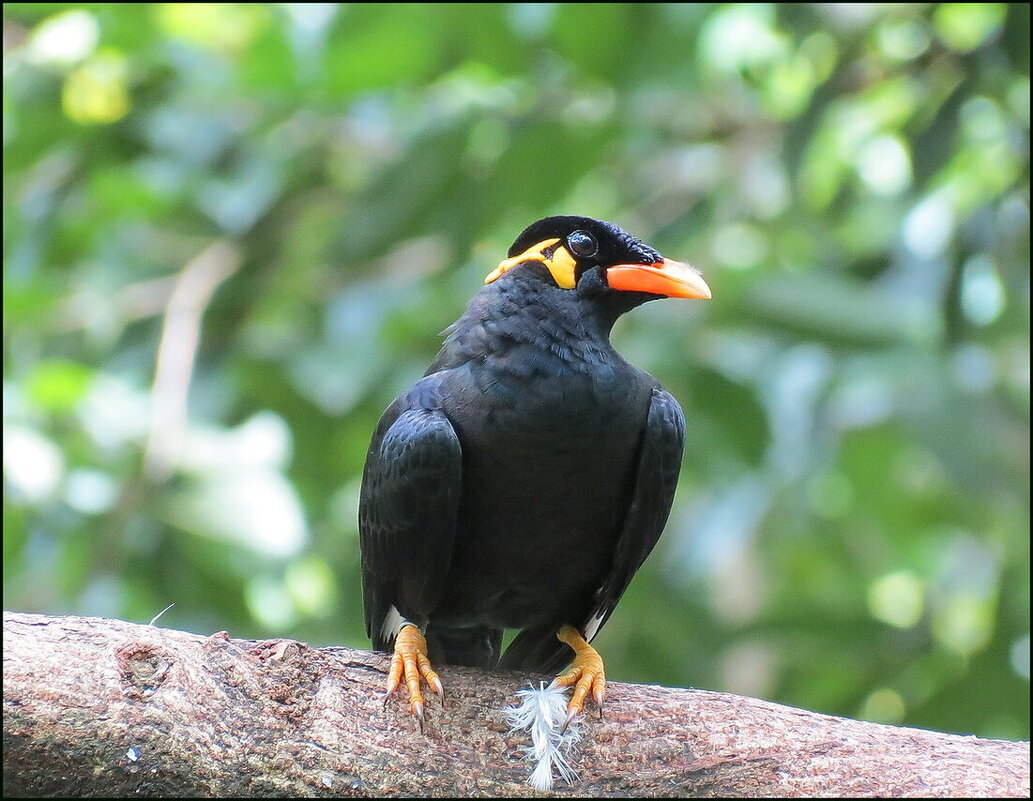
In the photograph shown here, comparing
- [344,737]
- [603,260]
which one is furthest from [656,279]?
[344,737]

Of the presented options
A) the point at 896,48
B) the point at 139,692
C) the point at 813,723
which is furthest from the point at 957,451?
the point at 139,692

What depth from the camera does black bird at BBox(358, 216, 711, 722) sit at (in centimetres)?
440

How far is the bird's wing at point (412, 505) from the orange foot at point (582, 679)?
61cm

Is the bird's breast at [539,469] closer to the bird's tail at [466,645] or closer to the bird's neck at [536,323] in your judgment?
the bird's neck at [536,323]

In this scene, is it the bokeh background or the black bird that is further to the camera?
the bokeh background

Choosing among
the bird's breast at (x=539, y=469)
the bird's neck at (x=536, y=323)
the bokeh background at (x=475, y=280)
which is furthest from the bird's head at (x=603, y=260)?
the bokeh background at (x=475, y=280)

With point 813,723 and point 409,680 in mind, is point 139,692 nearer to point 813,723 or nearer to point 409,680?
point 409,680

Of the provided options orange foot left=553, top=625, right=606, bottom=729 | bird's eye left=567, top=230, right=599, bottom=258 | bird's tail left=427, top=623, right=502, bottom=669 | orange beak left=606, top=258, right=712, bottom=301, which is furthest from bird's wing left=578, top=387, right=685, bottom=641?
bird's tail left=427, top=623, right=502, bottom=669

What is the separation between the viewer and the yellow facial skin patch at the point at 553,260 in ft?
16.0

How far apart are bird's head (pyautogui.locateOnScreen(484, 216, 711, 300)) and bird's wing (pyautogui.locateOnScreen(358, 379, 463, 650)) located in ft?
2.89

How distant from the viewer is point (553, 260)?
4.95 metres

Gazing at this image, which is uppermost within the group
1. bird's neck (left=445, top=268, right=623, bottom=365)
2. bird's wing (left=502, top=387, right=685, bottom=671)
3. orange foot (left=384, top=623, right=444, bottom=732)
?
bird's neck (left=445, top=268, right=623, bottom=365)

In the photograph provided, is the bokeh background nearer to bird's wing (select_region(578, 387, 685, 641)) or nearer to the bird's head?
the bird's head

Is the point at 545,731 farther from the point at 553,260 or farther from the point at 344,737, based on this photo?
the point at 553,260
